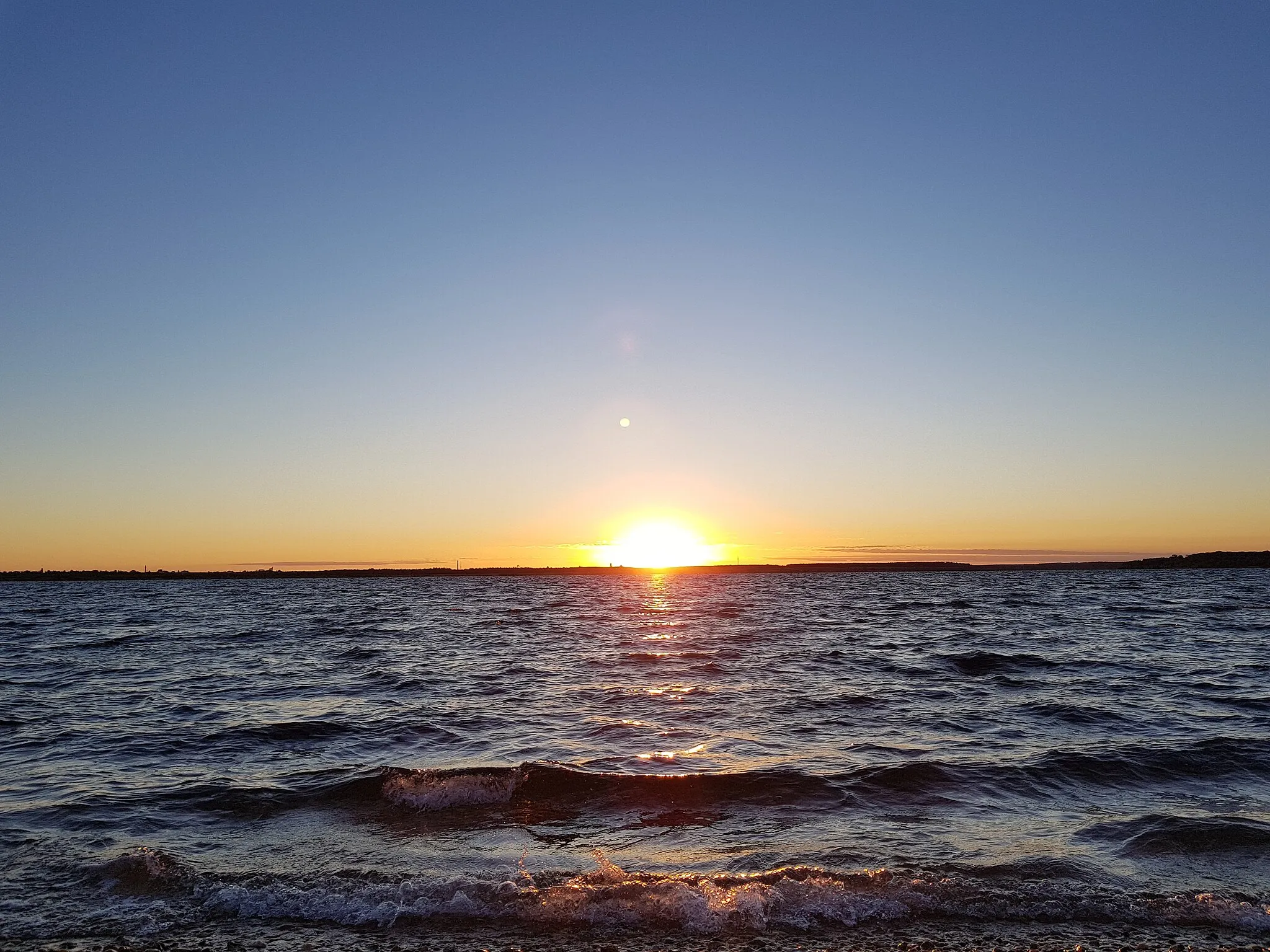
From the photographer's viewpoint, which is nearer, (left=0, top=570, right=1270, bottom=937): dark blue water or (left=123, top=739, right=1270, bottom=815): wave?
(left=0, top=570, right=1270, bottom=937): dark blue water

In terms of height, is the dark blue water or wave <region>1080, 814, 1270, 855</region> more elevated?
the dark blue water

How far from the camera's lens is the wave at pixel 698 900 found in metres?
8.11

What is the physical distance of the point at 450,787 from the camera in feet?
43.2

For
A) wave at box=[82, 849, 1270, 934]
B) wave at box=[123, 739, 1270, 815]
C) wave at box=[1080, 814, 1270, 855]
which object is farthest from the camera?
wave at box=[123, 739, 1270, 815]

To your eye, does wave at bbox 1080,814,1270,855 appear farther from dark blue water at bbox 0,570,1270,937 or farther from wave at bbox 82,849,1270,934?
wave at bbox 82,849,1270,934

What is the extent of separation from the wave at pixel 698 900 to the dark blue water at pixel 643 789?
0.13 feet

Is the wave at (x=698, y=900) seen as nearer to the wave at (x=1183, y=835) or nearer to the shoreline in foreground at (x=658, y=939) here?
the shoreline in foreground at (x=658, y=939)

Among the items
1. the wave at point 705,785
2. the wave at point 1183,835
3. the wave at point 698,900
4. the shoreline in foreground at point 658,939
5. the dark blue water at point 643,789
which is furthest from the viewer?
the wave at point 705,785

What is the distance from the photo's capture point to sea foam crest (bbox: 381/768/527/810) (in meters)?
12.8

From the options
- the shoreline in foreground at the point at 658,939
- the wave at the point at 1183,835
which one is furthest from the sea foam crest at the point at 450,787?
the wave at the point at 1183,835

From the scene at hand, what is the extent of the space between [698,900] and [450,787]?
19.8ft

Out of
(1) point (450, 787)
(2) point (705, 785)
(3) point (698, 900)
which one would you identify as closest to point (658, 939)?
(3) point (698, 900)

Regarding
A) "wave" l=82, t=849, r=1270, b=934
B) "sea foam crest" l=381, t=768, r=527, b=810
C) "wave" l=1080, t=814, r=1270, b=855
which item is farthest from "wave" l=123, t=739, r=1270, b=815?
"wave" l=82, t=849, r=1270, b=934

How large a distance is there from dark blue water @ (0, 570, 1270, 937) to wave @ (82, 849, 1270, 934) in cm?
4
